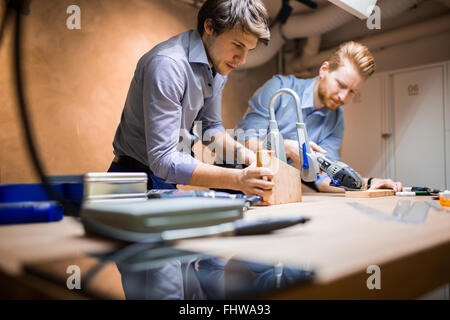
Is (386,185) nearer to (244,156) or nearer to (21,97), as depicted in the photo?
(244,156)

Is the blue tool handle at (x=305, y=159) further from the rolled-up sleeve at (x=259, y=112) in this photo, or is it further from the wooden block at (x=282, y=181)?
the rolled-up sleeve at (x=259, y=112)

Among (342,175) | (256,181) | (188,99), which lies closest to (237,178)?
(256,181)

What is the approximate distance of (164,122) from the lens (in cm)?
106

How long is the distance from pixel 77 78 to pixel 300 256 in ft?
9.46

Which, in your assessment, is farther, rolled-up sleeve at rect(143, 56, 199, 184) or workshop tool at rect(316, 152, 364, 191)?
workshop tool at rect(316, 152, 364, 191)

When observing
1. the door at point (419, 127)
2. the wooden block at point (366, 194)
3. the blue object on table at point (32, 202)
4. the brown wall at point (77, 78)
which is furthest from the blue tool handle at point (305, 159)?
the door at point (419, 127)

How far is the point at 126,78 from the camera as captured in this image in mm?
3088

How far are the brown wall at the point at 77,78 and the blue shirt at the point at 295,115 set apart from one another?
1.46 metres

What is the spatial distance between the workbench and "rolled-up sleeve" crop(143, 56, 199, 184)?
19.4 inches

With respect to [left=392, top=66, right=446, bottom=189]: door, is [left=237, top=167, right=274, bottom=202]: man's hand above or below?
below

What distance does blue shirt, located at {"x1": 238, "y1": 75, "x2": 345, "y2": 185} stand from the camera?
6.75 ft

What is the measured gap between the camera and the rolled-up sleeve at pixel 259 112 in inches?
77.4

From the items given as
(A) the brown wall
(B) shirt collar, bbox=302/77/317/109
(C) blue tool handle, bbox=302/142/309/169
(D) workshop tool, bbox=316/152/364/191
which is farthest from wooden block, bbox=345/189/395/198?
(A) the brown wall

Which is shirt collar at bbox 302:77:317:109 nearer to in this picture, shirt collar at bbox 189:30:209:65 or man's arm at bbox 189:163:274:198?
shirt collar at bbox 189:30:209:65
